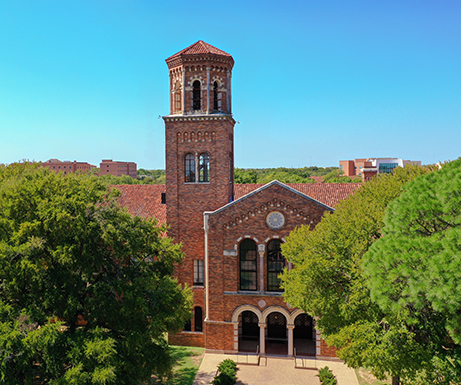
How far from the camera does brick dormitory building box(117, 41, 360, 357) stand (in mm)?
24766

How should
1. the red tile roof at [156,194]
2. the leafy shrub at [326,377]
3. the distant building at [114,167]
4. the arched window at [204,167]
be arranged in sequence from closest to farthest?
the leafy shrub at [326,377] < the arched window at [204,167] < the red tile roof at [156,194] < the distant building at [114,167]

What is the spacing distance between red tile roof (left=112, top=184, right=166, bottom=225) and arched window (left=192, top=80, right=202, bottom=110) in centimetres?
859

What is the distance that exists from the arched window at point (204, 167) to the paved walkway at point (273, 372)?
1258cm

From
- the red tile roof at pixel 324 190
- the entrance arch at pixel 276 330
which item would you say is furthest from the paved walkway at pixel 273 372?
the red tile roof at pixel 324 190

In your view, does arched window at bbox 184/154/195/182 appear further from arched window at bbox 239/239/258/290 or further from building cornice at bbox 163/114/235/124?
arched window at bbox 239/239/258/290

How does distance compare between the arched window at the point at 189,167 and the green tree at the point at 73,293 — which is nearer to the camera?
the green tree at the point at 73,293

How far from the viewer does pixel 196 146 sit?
2691cm

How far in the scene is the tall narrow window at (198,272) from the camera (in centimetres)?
2728

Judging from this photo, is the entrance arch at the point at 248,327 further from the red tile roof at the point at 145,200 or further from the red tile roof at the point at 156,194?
the red tile roof at the point at 145,200

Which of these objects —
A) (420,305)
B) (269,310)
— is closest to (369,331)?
(420,305)

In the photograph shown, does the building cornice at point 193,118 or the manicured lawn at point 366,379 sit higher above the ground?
the building cornice at point 193,118

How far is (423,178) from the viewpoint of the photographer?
14055mm

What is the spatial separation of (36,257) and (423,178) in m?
16.8

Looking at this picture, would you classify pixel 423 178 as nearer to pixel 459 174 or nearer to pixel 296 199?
pixel 459 174
